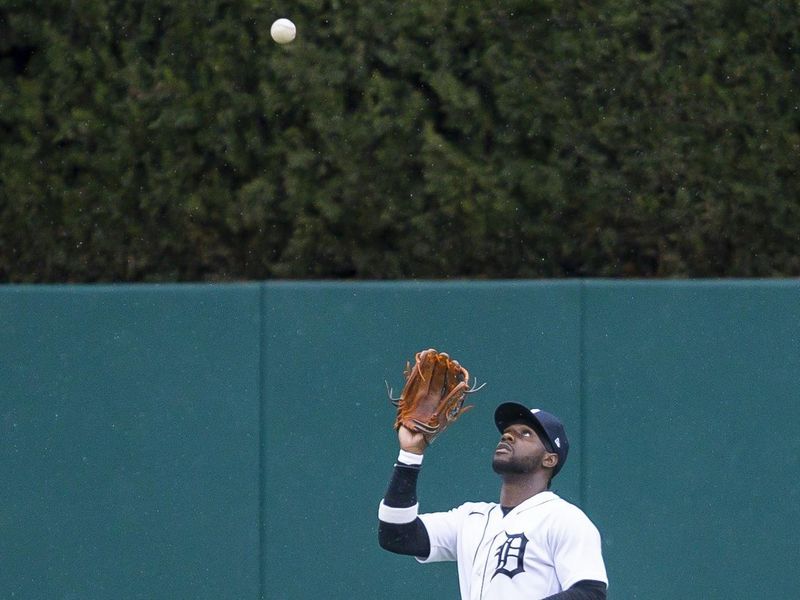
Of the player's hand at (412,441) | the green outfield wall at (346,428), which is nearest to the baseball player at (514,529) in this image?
the player's hand at (412,441)

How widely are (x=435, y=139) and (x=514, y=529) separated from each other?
278cm

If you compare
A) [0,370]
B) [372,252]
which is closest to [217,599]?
[0,370]

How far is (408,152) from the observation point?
604cm

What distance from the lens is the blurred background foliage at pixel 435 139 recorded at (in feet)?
19.5

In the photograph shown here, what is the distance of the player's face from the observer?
373 centimetres

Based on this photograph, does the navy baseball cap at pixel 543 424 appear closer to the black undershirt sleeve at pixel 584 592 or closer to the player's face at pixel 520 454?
the player's face at pixel 520 454

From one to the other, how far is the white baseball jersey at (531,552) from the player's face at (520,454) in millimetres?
102

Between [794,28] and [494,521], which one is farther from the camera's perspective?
[794,28]

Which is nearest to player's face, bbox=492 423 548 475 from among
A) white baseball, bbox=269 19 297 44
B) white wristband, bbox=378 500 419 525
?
white wristband, bbox=378 500 419 525

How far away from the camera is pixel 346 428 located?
5496mm

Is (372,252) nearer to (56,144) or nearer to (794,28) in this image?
(56,144)

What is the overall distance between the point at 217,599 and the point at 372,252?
74.8 inches

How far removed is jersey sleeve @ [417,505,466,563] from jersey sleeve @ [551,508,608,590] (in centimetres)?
49

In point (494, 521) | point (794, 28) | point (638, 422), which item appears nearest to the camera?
point (494, 521)
